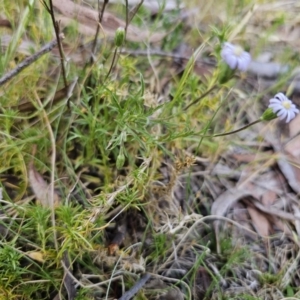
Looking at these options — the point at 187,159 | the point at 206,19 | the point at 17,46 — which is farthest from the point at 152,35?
the point at 187,159

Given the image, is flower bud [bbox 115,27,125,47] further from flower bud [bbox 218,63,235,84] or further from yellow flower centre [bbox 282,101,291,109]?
yellow flower centre [bbox 282,101,291,109]

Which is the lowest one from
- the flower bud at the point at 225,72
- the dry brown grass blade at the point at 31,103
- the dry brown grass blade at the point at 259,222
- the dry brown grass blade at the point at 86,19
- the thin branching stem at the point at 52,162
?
the dry brown grass blade at the point at 259,222

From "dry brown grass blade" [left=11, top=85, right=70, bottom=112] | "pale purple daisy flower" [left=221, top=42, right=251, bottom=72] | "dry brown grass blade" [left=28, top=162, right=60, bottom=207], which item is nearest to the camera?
"pale purple daisy flower" [left=221, top=42, right=251, bottom=72]

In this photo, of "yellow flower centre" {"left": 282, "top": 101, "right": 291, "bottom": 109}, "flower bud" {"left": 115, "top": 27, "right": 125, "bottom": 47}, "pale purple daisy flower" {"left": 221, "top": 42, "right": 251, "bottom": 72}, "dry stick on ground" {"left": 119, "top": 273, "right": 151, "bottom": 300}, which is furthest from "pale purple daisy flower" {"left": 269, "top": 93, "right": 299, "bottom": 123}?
"dry stick on ground" {"left": 119, "top": 273, "right": 151, "bottom": 300}

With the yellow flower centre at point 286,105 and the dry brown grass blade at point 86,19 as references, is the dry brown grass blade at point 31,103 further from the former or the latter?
the yellow flower centre at point 286,105

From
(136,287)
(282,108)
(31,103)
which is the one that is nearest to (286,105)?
(282,108)

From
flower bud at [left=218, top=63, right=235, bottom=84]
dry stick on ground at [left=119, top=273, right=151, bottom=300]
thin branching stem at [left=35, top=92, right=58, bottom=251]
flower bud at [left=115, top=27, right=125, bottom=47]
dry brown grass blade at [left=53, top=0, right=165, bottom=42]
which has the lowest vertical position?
dry stick on ground at [left=119, top=273, right=151, bottom=300]

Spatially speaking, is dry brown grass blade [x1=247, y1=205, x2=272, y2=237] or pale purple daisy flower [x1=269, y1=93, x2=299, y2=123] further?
dry brown grass blade [x1=247, y1=205, x2=272, y2=237]

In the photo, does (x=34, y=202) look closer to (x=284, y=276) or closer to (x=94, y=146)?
(x=94, y=146)

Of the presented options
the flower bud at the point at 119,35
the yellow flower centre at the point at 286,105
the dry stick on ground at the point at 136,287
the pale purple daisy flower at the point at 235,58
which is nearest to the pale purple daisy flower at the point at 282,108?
the yellow flower centre at the point at 286,105

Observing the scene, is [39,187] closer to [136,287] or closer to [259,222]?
[136,287]

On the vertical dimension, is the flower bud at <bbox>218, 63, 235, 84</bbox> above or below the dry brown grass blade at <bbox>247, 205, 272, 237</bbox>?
above
